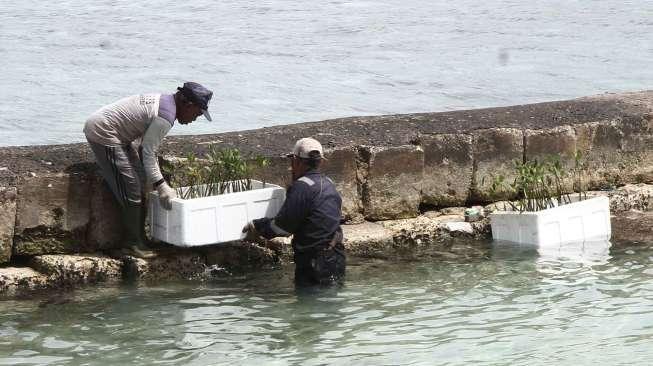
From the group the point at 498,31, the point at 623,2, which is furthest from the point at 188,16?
the point at 623,2

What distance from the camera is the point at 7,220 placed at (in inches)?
311

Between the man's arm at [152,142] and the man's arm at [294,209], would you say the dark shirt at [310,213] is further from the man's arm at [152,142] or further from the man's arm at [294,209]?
the man's arm at [152,142]

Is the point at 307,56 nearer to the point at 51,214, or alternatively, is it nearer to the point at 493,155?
the point at 493,155

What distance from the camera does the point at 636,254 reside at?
8.75 metres

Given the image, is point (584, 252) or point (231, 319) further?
point (584, 252)

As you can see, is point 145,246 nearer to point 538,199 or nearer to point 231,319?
point 231,319

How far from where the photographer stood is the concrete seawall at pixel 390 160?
8062mm

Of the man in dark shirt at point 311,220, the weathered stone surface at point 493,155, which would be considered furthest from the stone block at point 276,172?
the weathered stone surface at point 493,155

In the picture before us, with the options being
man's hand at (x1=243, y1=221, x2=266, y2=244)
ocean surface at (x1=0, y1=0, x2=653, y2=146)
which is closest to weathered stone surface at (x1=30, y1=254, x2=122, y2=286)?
man's hand at (x1=243, y1=221, x2=266, y2=244)

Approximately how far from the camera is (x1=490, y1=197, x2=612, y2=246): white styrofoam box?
349 inches

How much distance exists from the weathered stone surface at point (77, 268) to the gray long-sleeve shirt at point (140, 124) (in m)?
0.77

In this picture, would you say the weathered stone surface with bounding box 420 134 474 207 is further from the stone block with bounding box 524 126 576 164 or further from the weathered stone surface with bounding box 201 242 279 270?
the weathered stone surface with bounding box 201 242 279 270

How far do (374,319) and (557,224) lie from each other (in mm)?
2284

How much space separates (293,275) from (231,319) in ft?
3.59
